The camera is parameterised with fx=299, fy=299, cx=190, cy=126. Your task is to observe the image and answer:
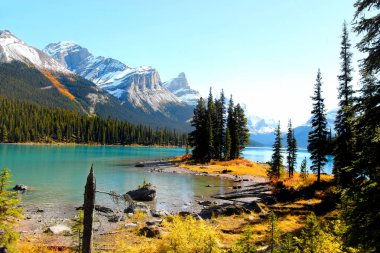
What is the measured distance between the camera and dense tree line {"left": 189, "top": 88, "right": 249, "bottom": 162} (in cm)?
8725

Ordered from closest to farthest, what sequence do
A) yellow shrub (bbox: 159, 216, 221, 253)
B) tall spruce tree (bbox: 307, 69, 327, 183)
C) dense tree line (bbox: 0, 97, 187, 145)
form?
yellow shrub (bbox: 159, 216, 221, 253)
tall spruce tree (bbox: 307, 69, 327, 183)
dense tree line (bbox: 0, 97, 187, 145)

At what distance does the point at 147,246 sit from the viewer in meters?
18.3

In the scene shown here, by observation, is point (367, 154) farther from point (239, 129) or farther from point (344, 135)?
point (239, 129)

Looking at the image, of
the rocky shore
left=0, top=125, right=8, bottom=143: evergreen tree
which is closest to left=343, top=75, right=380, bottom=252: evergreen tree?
the rocky shore

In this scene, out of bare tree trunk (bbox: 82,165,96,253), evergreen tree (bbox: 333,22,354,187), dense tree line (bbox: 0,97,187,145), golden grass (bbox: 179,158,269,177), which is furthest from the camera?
dense tree line (bbox: 0,97,187,145)

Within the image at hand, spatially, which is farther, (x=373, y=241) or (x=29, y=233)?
(x=29, y=233)

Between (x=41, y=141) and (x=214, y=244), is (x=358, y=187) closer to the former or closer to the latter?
(x=214, y=244)

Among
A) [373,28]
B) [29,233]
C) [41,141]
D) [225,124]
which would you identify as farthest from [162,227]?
[41,141]

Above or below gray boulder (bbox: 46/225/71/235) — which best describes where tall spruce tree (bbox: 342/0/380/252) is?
above

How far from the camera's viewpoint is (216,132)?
91500mm

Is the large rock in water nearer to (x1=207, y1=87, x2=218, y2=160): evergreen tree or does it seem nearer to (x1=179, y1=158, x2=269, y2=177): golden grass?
(x1=179, y1=158, x2=269, y2=177): golden grass

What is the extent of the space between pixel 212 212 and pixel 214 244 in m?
18.6

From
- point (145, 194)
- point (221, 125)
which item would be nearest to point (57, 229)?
point (145, 194)

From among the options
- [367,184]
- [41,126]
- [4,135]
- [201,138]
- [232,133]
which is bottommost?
[367,184]
